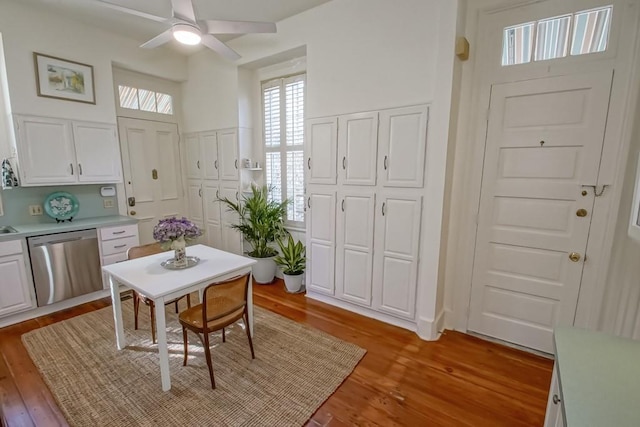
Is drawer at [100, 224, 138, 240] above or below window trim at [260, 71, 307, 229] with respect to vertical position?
below

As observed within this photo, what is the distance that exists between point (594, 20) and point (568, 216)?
4.58 feet

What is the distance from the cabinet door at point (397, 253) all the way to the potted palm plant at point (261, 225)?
1.44m

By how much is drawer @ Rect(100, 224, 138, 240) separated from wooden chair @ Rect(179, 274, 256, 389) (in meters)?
1.96

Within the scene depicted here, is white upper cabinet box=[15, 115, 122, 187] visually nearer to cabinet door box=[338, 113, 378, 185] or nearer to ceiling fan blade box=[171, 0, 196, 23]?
ceiling fan blade box=[171, 0, 196, 23]

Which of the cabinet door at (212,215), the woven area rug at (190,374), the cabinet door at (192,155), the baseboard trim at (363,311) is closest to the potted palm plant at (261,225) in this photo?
the cabinet door at (212,215)

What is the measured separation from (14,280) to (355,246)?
3.35 metres

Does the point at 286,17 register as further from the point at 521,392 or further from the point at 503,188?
the point at 521,392

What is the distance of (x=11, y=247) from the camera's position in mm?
2691

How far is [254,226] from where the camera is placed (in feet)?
11.9

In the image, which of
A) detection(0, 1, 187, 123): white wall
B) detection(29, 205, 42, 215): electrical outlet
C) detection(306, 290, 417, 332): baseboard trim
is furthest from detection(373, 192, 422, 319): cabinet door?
detection(29, 205, 42, 215): electrical outlet

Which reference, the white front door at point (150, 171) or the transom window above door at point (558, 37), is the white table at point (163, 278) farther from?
the transom window above door at point (558, 37)

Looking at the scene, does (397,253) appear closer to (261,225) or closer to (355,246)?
(355,246)

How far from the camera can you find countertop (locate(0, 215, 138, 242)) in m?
2.72

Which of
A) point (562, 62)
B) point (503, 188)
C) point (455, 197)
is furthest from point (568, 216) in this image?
point (562, 62)
